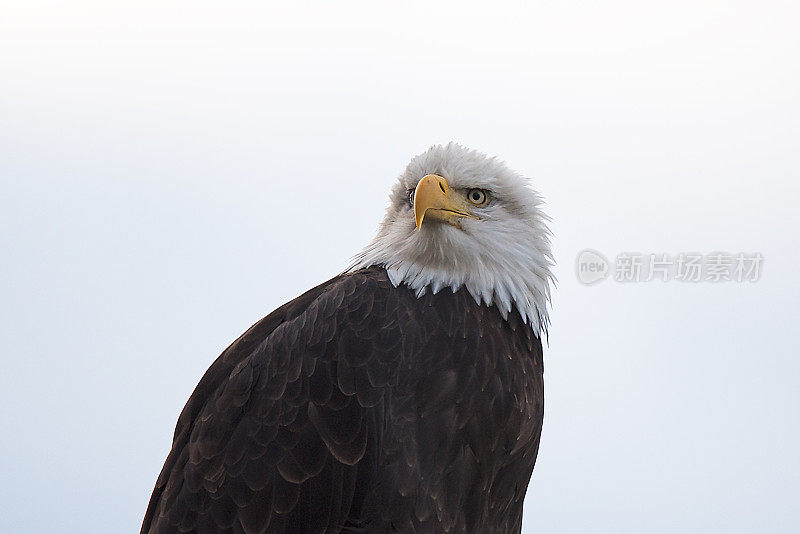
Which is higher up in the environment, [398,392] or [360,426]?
[398,392]

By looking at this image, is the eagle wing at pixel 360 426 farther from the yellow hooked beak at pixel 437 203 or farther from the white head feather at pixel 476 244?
the yellow hooked beak at pixel 437 203

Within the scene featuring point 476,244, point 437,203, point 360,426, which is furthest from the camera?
point 476,244

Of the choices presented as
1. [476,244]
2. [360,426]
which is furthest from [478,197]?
[360,426]

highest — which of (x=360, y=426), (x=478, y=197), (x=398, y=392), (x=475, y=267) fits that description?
(x=478, y=197)

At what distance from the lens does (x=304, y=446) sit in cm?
378

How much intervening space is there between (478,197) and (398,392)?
40.5 inches

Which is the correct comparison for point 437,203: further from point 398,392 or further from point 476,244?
point 398,392

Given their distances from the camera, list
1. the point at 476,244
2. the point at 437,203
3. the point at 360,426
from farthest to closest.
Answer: the point at 476,244, the point at 437,203, the point at 360,426

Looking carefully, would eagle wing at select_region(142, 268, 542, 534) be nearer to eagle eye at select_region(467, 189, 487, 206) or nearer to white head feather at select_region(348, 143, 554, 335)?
white head feather at select_region(348, 143, 554, 335)

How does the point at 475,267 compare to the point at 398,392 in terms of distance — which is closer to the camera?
the point at 398,392

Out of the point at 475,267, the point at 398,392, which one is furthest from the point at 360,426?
the point at 475,267

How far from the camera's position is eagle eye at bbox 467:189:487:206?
13.8 feet

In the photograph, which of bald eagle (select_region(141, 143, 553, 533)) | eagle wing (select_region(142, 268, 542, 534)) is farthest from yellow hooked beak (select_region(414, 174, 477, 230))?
eagle wing (select_region(142, 268, 542, 534))

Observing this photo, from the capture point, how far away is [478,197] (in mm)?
4207
